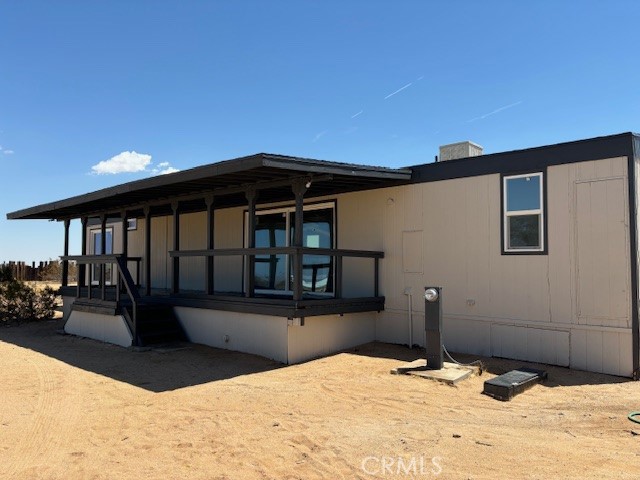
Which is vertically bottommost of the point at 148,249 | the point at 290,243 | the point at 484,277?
the point at 484,277

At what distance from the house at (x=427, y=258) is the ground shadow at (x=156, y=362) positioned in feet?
1.23

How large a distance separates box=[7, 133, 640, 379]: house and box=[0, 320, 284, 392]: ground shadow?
38 centimetres

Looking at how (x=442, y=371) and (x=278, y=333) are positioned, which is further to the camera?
(x=278, y=333)

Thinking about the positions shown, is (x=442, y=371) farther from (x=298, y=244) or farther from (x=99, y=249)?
(x=99, y=249)

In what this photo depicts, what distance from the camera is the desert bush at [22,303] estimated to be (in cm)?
1365

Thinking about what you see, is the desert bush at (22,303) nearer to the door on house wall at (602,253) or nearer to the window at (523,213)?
the window at (523,213)

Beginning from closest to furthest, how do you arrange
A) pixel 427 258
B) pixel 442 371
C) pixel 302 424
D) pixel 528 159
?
pixel 302 424 < pixel 442 371 < pixel 528 159 < pixel 427 258

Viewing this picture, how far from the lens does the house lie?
665 centimetres

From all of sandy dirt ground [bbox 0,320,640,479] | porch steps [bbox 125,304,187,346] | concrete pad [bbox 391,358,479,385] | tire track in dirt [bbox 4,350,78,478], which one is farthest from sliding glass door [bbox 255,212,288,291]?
tire track in dirt [bbox 4,350,78,478]

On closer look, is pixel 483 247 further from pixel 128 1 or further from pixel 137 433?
pixel 128 1

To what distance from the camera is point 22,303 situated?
13867 millimetres

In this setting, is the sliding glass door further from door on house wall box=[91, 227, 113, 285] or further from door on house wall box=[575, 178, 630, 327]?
door on house wall box=[91, 227, 113, 285]

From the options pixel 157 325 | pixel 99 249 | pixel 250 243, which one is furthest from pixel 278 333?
pixel 99 249

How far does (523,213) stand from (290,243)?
15.7ft
